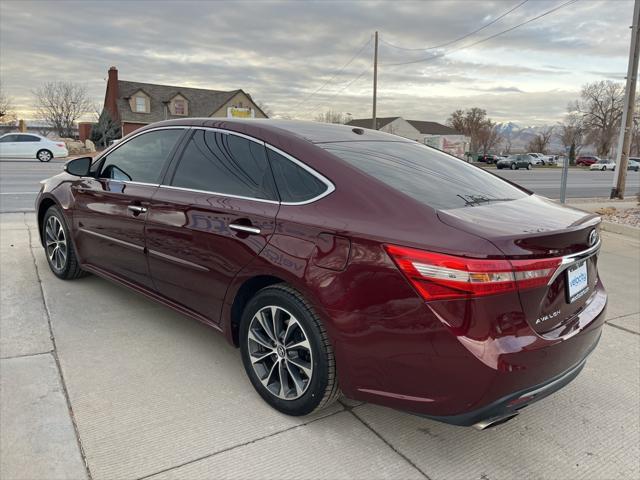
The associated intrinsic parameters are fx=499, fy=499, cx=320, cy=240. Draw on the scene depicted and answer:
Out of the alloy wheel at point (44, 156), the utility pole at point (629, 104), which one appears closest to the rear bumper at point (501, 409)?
the utility pole at point (629, 104)

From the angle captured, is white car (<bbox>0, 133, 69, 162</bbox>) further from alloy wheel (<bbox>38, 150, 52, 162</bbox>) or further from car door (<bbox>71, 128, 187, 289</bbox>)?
car door (<bbox>71, 128, 187, 289</bbox>)

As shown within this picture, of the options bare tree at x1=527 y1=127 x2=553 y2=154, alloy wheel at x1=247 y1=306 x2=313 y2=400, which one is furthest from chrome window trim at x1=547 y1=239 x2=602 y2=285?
bare tree at x1=527 y1=127 x2=553 y2=154

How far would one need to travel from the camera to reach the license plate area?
7.75 ft

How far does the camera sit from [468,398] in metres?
2.10

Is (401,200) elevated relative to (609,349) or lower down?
elevated

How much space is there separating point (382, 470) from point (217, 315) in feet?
4.36

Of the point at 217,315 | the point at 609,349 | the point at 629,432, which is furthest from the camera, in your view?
the point at 609,349

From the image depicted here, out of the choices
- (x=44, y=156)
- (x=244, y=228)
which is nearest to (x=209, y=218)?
(x=244, y=228)

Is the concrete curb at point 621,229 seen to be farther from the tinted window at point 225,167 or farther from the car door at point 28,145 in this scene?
the car door at point 28,145

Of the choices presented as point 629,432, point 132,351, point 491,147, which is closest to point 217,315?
point 132,351

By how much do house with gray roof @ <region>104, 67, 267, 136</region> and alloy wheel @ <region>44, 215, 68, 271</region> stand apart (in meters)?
39.4

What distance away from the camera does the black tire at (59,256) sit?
4.57 m

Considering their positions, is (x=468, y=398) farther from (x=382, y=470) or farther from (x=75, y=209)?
(x=75, y=209)

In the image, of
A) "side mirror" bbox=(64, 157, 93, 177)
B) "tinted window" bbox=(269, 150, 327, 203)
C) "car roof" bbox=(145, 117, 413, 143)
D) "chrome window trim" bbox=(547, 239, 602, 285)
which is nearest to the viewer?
"chrome window trim" bbox=(547, 239, 602, 285)
